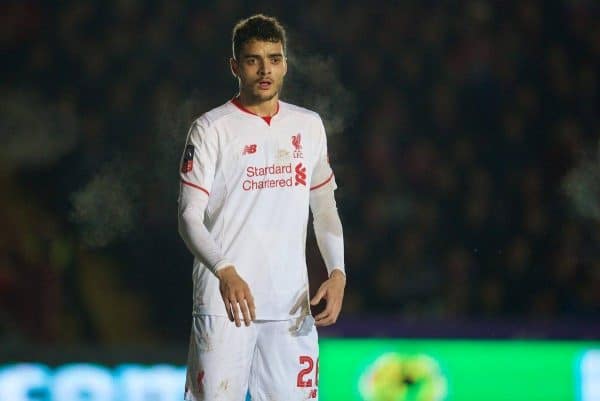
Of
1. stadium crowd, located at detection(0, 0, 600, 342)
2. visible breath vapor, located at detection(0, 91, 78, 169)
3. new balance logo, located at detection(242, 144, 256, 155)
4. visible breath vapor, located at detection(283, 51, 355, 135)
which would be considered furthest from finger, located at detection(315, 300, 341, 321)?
visible breath vapor, located at detection(0, 91, 78, 169)

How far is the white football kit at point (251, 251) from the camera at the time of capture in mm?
3635

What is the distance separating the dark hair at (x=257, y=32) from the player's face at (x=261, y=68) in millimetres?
16

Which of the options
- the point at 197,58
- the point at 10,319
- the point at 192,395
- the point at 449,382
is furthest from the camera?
the point at 197,58

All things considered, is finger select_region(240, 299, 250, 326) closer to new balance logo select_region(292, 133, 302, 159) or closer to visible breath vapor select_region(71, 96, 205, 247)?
new balance logo select_region(292, 133, 302, 159)

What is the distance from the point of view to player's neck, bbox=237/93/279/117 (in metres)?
3.79

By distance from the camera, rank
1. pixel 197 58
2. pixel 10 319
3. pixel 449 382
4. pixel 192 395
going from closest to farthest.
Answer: pixel 192 395 < pixel 449 382 < pixel 10 319 < pixel 197 58

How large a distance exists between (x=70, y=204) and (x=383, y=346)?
1894 millimetres

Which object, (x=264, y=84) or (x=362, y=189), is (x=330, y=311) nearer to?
(x=264, y=84)

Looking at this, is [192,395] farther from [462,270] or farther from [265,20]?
[462,270]

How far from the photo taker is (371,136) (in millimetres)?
6621

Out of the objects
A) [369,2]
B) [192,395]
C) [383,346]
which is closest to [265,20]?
[192,395]

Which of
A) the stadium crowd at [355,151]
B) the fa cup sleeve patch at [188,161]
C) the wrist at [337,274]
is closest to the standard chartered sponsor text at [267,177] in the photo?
the fa cup sleeve patch at [188,161]

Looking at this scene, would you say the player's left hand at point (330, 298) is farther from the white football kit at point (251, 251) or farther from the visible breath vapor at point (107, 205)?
the visible breath vapor at point (107, 205)

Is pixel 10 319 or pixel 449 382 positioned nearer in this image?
pixel 449 382
